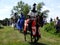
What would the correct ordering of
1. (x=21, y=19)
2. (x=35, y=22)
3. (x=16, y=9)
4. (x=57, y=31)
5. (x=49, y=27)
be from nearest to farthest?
(x=35, y=22) < (x=21, y=19) < (x=57, y=31) < (x=49, y=27) < (x=16, y=9)

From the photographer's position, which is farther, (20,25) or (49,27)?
(49,27)

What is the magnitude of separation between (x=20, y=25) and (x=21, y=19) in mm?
699

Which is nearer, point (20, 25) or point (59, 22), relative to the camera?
point (20, 25)

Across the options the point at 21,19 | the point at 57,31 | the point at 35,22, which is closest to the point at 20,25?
the point at 21,19

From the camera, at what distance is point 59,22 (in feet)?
86.3

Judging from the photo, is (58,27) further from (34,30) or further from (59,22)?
(34,30)

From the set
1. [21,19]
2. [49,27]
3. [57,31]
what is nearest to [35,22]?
[21,19]

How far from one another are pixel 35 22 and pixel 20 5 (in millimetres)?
88256

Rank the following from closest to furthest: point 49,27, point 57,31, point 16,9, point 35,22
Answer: point 35,22 → point 57,31 → point 49,27 → point 16,9

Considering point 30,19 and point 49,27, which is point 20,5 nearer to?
point 49,27

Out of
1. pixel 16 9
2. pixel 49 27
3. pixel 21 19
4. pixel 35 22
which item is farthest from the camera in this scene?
pixel 16 9

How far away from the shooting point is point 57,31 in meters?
25.2

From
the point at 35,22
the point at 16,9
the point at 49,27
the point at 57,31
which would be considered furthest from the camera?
the point at 16,9

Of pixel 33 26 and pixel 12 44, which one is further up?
pixel 33 26
